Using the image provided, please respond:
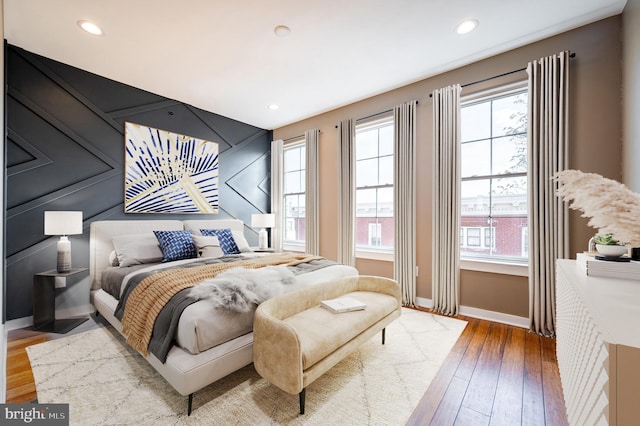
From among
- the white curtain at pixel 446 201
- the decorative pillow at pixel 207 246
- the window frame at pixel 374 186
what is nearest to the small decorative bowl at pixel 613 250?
the white curtain at pixel 446 201


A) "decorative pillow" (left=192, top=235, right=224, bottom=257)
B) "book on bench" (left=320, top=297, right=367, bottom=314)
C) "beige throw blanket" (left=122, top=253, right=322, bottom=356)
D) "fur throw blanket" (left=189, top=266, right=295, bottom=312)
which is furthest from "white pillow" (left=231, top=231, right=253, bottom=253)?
"book on bench" (left=320, top=297, right=367, bottom=314)

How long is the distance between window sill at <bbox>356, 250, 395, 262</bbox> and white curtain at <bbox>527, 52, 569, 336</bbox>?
63.0 inches

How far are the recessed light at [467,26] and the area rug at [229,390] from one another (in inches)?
117

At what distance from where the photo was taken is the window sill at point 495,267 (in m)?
2.78

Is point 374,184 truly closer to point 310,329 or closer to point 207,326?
point 310,329

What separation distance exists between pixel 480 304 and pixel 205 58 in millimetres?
4207

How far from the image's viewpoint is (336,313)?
2020mm

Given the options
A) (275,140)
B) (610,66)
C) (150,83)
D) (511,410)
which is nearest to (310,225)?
(275,140)

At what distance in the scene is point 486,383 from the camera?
6.13ft

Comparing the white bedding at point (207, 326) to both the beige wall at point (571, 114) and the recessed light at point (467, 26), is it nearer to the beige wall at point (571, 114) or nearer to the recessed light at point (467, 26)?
the beige wall at point (571, 114)

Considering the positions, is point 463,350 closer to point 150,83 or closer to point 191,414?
point 191,414

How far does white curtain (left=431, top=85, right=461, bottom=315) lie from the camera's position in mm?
3115

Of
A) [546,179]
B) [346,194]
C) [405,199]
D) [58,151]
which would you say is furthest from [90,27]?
[546,179]

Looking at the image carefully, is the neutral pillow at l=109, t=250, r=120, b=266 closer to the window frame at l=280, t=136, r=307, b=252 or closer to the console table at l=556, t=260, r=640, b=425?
the window frame at l=280, t=136, r=307, b=252
